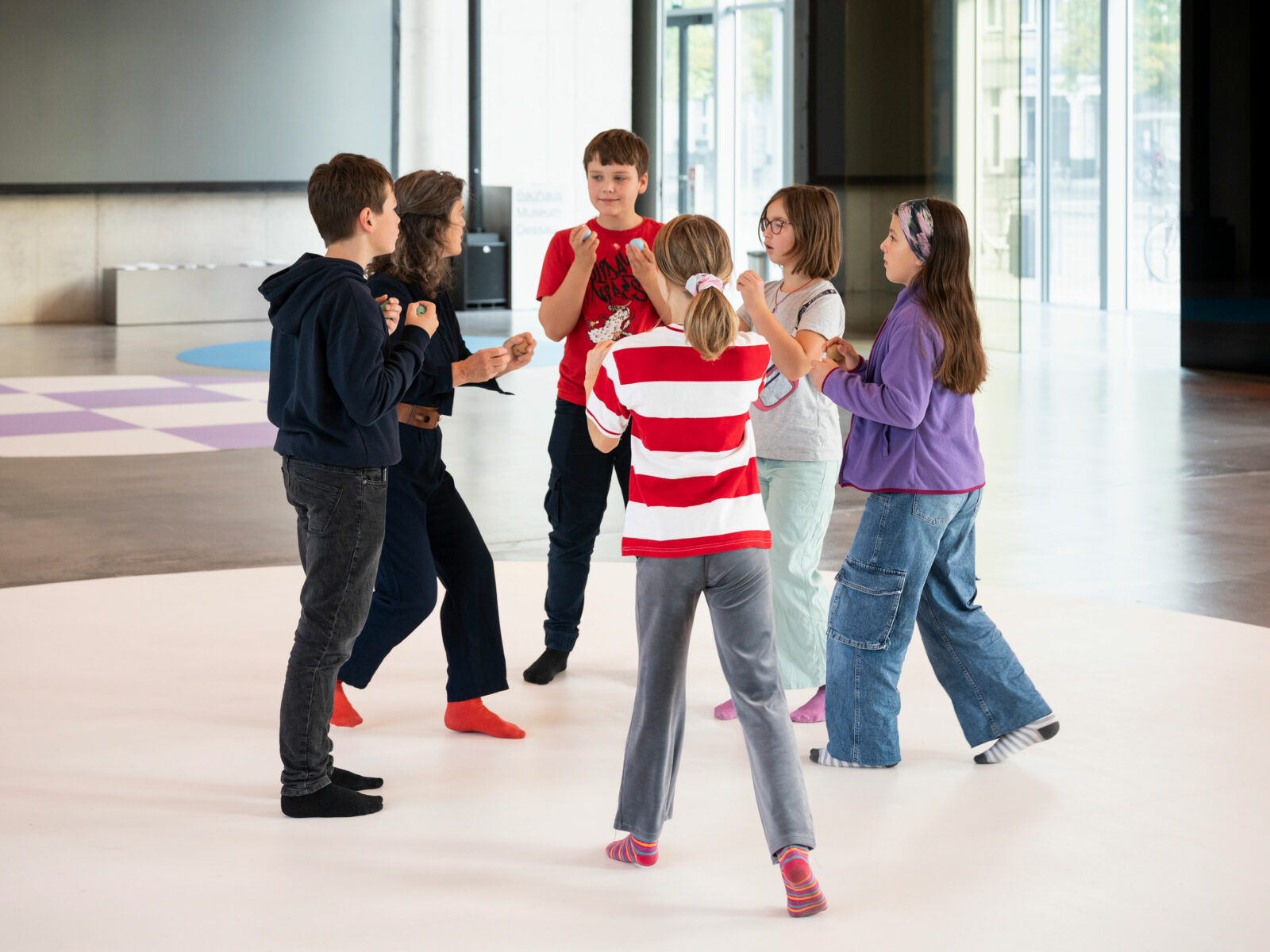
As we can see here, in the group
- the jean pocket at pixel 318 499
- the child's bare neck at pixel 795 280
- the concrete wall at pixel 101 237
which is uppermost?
the concrete wall at pixel 101 237

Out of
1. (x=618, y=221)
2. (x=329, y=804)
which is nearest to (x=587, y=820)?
(x=329, y=804)

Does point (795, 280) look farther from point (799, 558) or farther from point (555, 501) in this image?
point (555, 501)

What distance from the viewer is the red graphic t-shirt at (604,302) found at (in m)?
4.00

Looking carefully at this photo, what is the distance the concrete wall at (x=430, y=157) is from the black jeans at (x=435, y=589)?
13721 mm

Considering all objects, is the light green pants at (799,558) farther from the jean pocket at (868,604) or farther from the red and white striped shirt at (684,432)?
the red and white striped shirt at (684,432)

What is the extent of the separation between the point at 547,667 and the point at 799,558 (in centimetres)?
84

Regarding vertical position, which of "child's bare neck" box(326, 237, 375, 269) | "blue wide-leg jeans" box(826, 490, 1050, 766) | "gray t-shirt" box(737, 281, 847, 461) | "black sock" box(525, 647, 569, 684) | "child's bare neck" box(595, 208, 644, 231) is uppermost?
"child's bare neck" box(595, 208, 644, 231)

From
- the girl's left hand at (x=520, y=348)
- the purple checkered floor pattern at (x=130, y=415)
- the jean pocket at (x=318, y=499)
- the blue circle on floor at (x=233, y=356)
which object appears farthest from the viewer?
the blue circle on floor at (x=233, y=356)

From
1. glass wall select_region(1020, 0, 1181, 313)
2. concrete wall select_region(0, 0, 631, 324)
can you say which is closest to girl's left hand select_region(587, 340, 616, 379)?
glass wall select_region(1020, 0, 1181, 313)

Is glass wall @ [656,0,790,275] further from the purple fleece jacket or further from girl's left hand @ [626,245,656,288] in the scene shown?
the purple fleece jacket

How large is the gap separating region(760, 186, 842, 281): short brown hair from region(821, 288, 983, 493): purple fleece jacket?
0.29 m

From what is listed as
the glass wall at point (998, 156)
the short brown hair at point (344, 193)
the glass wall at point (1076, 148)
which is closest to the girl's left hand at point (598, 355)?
the short brown hair at point (344, 193)

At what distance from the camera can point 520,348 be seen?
133 inches

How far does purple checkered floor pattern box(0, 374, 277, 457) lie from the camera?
27.9 ft
